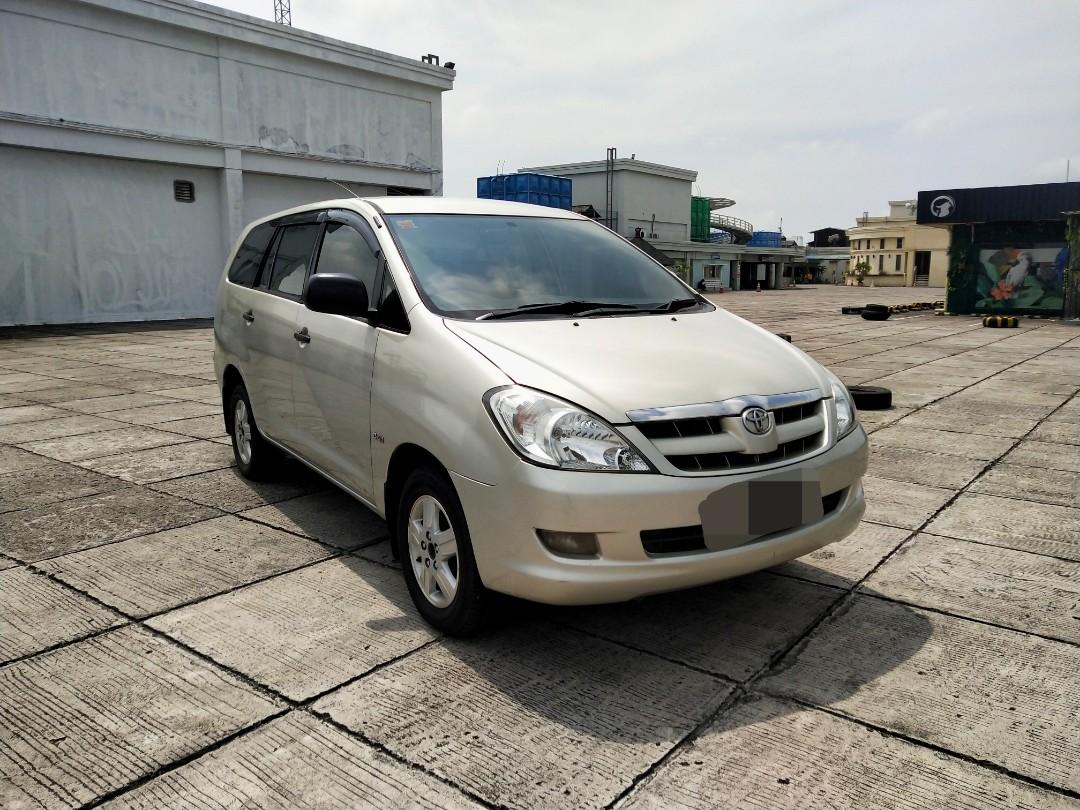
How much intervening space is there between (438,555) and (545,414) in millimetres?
791

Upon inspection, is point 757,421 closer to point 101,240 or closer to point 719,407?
point 719,407

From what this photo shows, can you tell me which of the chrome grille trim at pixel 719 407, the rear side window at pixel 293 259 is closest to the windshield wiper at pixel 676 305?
the chrome grille trim at pixel 719 407

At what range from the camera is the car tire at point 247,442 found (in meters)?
5.33

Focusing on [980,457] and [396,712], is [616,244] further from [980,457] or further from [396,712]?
[980,457]

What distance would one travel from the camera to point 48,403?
29.0 feet

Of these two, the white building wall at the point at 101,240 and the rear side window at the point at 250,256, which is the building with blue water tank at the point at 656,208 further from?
the rear side window at the point at 250,256

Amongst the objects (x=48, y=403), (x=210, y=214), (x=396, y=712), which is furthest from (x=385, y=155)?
(x=396, y=712)

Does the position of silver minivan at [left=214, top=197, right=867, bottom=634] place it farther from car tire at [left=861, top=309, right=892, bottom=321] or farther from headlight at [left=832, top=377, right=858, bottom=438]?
car tire at [left=861, top=309, right=892, bottom=321]

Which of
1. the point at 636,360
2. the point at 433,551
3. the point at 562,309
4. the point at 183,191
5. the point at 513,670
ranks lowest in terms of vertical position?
the point at 513,670

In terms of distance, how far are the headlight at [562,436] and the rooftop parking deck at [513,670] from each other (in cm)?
76

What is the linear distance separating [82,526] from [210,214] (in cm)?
1945

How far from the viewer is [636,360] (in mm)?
3133

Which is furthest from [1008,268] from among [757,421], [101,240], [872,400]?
[757,421]

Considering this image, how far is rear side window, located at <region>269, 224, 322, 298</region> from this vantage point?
4.63 meters
